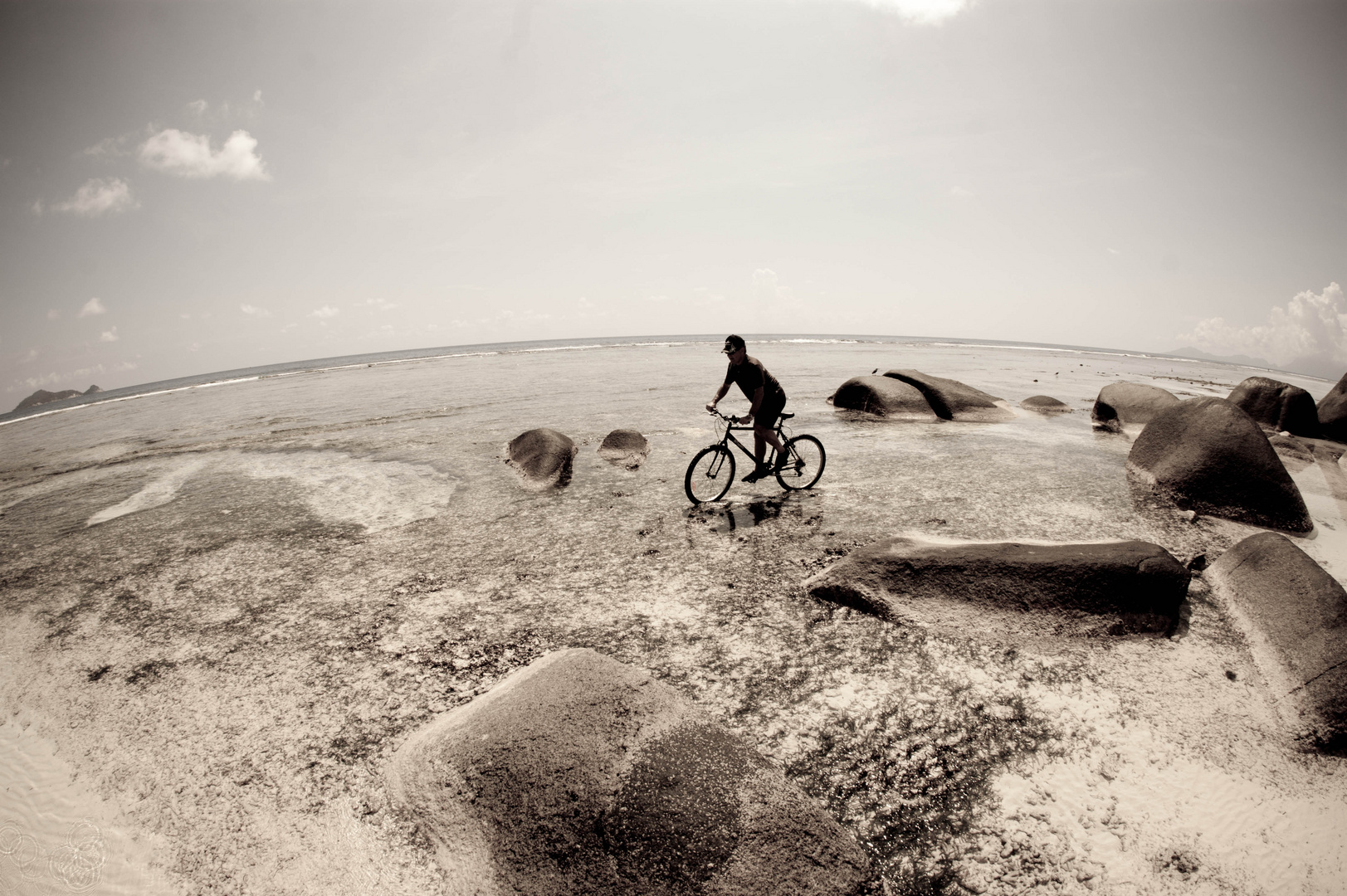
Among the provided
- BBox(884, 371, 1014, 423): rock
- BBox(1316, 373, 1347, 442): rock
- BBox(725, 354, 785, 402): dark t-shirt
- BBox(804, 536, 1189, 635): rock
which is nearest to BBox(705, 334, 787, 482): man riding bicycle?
BBox(725, 354, 785, 402): dark t-shirt

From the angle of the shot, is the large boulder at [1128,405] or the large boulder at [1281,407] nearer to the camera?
the large boulder at [1281,407]

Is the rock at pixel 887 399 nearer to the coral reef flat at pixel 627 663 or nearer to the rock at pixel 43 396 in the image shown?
the coral reef flat at pixel 627 663

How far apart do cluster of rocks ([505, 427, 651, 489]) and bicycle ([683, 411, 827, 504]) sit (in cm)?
203

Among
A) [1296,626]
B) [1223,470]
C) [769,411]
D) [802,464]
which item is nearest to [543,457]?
[769,411]

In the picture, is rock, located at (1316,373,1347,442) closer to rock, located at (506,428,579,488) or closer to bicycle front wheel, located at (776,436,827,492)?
bicycle front wheel, located at (776,436,827,492)

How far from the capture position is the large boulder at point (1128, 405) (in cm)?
1234

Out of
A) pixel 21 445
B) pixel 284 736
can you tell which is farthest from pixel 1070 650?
pixel 21 445

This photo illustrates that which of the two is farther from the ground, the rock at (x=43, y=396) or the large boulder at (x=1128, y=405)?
the rock at (x=43, y=396)

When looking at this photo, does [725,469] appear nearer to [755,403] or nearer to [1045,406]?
[755,403]

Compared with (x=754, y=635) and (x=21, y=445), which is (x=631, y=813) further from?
(x=21, y=445)

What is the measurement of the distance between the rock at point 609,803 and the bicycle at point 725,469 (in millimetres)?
4648

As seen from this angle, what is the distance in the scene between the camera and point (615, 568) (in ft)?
19.6

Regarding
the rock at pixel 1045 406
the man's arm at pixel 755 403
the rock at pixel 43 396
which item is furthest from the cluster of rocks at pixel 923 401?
the rock at pixel 43 396

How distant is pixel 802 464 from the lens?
27.6ft
